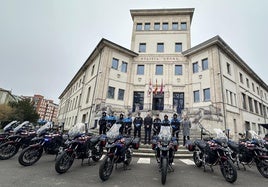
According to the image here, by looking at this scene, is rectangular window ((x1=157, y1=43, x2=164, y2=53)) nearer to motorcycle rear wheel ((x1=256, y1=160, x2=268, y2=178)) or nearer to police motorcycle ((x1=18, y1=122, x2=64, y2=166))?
motorcycle rear wheel ((x1=256, y1=160, x2=268, y2=178))

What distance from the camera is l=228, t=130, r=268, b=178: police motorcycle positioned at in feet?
15.1

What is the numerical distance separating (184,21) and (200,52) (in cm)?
748


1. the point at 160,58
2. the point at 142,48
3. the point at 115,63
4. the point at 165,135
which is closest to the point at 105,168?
the point at 165,135

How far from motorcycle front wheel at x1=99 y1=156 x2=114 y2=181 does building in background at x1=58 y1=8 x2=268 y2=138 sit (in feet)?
38.2

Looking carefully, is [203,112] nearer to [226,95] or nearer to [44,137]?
[226,95]

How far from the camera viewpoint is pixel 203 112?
45.1 ft

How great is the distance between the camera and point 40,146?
460cm

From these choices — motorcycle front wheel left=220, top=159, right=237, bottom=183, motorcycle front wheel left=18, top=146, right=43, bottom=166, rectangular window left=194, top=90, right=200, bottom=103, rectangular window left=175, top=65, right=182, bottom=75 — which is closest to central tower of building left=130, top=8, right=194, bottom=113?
rectangular window left=175, top=65, right=182, bottom=75

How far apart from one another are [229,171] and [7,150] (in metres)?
7.39

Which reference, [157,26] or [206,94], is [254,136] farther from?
[157,26]

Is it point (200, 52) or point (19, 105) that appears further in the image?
point (19, 105)

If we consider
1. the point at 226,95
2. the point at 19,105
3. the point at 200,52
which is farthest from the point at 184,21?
the point at 19,105

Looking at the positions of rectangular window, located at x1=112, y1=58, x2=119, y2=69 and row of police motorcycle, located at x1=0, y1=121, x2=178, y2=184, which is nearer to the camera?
row of police motorcycle, located at x1=0, y1=121, x2=178, y2=184

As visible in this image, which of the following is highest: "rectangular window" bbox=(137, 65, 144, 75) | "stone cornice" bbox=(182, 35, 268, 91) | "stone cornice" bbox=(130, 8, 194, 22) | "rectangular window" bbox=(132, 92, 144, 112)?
"stone cornice" bbox=(130, 8, 194, 22)
